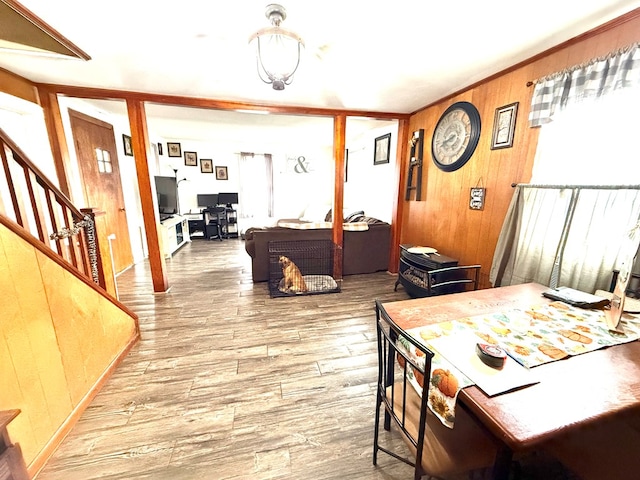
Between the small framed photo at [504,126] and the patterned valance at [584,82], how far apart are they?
168mm

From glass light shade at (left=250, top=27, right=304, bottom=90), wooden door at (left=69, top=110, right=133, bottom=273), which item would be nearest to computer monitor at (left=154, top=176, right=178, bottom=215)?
wooden door at (left=69, top=110, right=133, bottom=273)

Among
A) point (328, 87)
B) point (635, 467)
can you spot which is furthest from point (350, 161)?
point (635, 467)

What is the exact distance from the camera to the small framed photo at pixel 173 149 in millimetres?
5711

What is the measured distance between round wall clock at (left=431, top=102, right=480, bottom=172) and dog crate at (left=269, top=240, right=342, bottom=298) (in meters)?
1.69

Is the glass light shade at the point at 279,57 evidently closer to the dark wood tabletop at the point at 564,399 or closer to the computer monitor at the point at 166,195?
the dark wood tabletop at the point at 564,399

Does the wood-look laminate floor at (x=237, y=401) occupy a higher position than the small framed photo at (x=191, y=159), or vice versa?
the small framed photo at (x=191, y=159)

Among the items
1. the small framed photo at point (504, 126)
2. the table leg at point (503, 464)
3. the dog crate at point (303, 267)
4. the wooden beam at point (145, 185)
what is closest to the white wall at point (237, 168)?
the wooden beam at point (145, 185)

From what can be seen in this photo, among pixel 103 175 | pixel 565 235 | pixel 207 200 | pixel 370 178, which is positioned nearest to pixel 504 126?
pixel 565 235

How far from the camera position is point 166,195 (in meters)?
4.86

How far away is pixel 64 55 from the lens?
75.3 inches

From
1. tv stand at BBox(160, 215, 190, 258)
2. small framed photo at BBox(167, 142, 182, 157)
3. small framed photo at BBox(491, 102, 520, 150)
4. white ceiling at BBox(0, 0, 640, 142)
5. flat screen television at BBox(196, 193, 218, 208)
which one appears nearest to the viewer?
white ceiling at BBox(0, 0, 640, 142)

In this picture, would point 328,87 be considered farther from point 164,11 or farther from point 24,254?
point 24,254

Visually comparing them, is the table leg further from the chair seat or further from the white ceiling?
the white ceiling

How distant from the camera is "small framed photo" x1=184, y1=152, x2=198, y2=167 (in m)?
5.93
